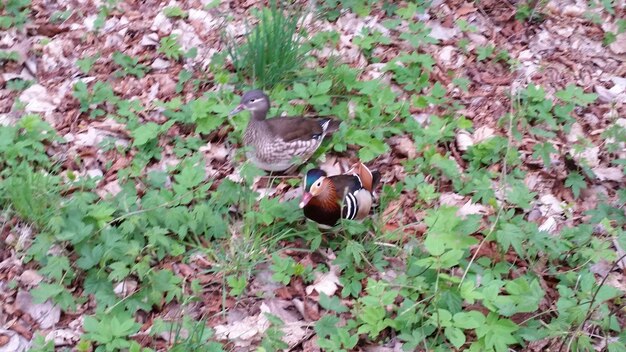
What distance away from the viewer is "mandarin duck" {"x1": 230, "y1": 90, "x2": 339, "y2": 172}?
3707 mm

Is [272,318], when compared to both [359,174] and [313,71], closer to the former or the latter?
[359,174]

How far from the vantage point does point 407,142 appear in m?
4.11

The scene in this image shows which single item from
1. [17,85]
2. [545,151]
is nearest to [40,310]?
[17,85]

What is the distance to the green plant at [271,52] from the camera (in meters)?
4.06

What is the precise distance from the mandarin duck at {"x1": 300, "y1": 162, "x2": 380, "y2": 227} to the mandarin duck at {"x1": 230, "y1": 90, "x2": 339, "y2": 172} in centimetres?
43

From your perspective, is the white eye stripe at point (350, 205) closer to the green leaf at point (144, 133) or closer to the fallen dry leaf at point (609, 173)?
the green leaf at point (144, 133)

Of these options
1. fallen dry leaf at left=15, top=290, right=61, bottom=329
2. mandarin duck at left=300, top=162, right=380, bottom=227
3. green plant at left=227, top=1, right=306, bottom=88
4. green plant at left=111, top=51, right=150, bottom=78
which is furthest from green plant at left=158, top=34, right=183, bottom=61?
fallen dry leaf at left=15, top=290, right=61, bottom=329

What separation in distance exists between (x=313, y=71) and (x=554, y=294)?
2.06 m

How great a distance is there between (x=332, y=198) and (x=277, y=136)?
621 millimetres

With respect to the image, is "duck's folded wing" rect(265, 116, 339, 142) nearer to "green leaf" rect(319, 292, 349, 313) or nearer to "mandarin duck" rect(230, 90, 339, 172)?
"mandarin duck" rect(230, 90, 339, 172)

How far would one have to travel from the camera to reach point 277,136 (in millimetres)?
3707

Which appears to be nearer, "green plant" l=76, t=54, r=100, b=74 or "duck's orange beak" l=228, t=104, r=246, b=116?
"duck's orange beak" l=228, t=104, r=246, b=116

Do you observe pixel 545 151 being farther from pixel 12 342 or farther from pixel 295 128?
pixel 12 342

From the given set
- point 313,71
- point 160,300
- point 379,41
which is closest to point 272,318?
point 160,300
